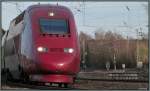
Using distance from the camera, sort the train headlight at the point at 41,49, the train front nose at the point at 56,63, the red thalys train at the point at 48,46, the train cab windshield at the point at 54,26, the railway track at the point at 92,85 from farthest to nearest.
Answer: the railway track at the point at 92,85 → the train cab windshield at the point at 54,26 → the train headlight at the point at 41,49 → the red thalys train at the point at 48,46 → the train front nose at the point at 56,63

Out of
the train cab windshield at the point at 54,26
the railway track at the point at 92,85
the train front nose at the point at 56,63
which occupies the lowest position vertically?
the railway track at the point at 92,85

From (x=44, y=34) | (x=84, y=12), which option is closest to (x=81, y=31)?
(x=84, y=12)

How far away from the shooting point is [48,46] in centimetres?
1831

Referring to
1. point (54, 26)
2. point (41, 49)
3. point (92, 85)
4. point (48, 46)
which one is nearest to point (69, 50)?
point (48, 46)

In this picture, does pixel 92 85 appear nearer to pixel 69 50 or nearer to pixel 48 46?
pixel 69 50

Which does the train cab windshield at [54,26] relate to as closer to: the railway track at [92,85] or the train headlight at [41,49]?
the train headlight at [41,49]

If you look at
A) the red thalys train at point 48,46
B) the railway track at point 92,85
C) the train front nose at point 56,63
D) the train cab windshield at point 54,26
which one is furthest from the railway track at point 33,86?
the train cab windshield at point 54,26

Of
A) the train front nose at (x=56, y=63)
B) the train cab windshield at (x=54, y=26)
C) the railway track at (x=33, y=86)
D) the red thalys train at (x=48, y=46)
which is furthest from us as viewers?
the train cab windshield at (x=54, y=26)

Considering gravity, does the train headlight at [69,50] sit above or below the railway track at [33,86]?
above

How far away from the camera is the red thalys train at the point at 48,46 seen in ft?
58.9

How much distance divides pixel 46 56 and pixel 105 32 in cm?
393

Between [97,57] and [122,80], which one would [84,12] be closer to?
[97,57]

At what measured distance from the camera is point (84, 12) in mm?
20531

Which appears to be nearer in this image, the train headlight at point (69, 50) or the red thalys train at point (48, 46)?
the red thalys train at point (48, 46)
